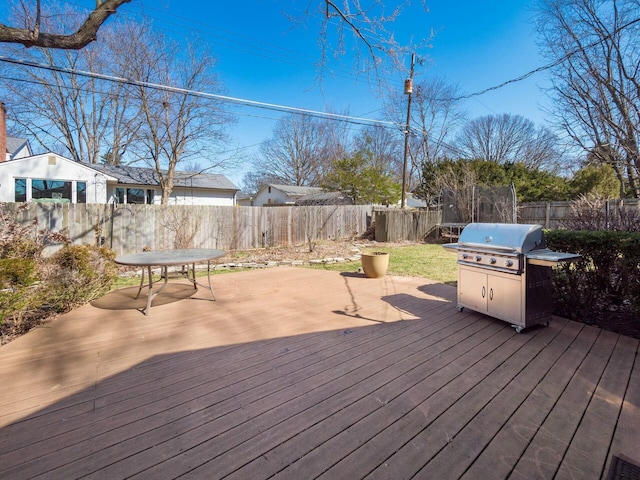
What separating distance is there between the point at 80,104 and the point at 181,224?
15.0 meters

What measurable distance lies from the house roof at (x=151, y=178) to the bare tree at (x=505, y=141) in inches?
720

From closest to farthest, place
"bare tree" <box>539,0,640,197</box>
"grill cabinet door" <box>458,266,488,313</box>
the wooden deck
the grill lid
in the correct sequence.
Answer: the wooden deck
the grill lid
"grill cabinet door" <box>458,266,488,313</box>
"bare tree" <box>539,0,640,197</box>

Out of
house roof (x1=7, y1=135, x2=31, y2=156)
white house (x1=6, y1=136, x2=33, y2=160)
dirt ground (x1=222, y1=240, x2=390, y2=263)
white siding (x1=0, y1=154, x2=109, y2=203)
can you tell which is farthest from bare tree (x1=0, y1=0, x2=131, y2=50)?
house roof (x1=7, y1=135, x2=31, y2=156)

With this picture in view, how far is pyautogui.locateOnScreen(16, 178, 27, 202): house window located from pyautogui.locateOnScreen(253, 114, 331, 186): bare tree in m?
17.4

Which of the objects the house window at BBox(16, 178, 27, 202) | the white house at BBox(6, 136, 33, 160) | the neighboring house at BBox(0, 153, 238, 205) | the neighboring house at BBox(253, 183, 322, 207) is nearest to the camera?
the neighboring house at BBox(0, 153, 238, 205)

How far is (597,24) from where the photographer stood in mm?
10352

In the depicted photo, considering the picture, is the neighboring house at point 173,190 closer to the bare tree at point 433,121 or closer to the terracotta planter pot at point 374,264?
the bare tree at point 433,121

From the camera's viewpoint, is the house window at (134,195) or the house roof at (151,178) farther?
the house window at (134,195)

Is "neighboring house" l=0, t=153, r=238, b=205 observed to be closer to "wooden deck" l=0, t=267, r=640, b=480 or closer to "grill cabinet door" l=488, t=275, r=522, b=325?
"wooden deck" l=0, t=267, r=640, b=480

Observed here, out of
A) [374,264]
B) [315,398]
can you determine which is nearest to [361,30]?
[374,264]

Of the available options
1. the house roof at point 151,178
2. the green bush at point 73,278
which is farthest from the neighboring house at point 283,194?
the green bush at point 73,278

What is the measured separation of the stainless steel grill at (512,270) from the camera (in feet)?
9.68

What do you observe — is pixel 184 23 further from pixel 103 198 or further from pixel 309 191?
pixel 309 191

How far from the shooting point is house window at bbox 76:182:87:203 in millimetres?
13688
